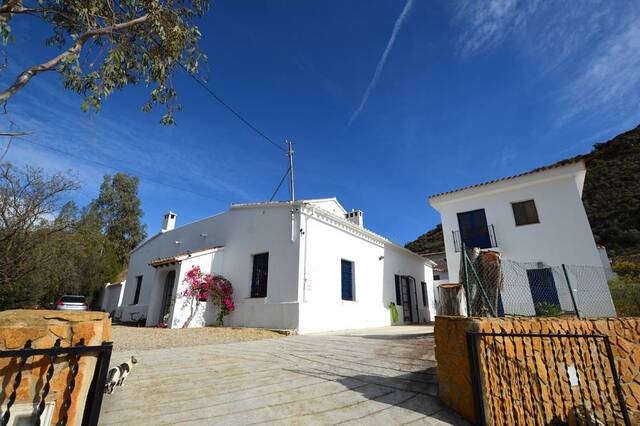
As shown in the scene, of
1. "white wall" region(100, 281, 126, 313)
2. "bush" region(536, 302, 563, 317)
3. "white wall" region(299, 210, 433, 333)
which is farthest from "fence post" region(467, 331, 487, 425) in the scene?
"white wall" region(100, 281, 126, 313)

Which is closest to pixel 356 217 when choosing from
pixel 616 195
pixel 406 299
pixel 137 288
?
pixel 406 299

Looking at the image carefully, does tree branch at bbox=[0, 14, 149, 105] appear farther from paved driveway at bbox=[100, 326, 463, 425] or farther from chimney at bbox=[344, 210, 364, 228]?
chimney at bbox=[344, 210, 364, 228]

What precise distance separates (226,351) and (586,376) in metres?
5.07

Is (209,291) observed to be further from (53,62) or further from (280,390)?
(280,390)

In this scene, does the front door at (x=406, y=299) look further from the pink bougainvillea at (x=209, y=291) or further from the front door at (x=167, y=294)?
the front door at (x=167, y=294)

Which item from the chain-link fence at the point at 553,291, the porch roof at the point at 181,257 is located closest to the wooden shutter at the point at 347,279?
the porch roof at the point at 181,257

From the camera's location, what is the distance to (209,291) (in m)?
10.0

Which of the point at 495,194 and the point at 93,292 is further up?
the point at 495,194

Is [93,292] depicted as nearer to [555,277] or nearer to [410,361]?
[410,361]

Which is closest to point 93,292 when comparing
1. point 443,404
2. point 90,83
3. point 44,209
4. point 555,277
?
point 44,209

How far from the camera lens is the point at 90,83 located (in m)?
5.01

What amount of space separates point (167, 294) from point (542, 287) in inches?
545

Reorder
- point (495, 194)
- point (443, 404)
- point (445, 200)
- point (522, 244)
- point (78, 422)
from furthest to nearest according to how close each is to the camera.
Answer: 1. point (445, 200)
2. point (495, 194)
3. point (522, 244)
4. point (443, 404)
5. point (78, 422)

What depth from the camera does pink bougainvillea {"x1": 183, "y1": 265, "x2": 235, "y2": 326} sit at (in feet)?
32.4
